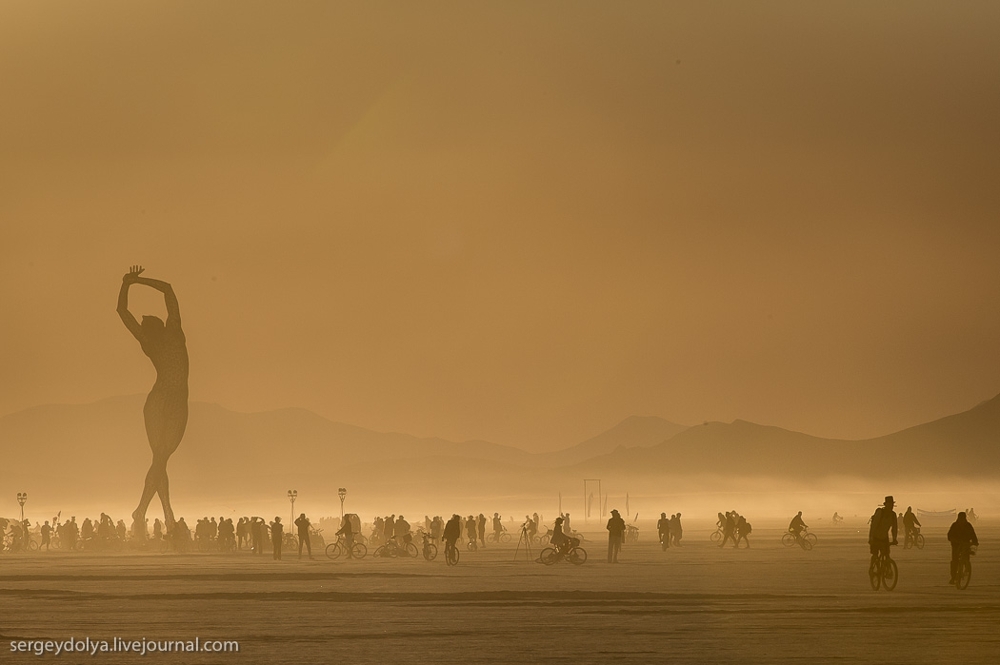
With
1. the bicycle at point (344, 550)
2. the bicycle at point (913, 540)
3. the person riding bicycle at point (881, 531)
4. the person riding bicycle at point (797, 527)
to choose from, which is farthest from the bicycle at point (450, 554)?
the bicycle at point (913, 540)

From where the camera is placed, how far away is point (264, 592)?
32.8m

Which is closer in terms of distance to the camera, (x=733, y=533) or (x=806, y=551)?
(x=806, y=551)

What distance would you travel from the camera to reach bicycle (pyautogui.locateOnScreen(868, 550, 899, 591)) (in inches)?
1267

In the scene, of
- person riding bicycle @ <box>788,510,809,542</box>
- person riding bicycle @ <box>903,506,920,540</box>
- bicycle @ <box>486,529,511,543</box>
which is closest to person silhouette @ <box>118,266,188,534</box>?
bicycle @ <box>486,529,511,543</box>

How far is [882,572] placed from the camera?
32188 millimetres

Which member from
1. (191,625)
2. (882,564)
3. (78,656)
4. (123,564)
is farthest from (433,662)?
(123,564)

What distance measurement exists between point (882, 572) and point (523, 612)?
936cm

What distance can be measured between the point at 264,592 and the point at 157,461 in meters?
33.3

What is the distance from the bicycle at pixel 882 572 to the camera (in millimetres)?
32188

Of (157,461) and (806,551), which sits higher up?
(157,461)

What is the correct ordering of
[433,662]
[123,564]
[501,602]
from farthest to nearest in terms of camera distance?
[123,564], [501,602], [433,662]

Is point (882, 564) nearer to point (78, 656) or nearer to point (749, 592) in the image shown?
point (749, 592)

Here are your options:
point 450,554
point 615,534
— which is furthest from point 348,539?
point 615,534

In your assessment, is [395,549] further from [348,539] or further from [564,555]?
[564,555]
